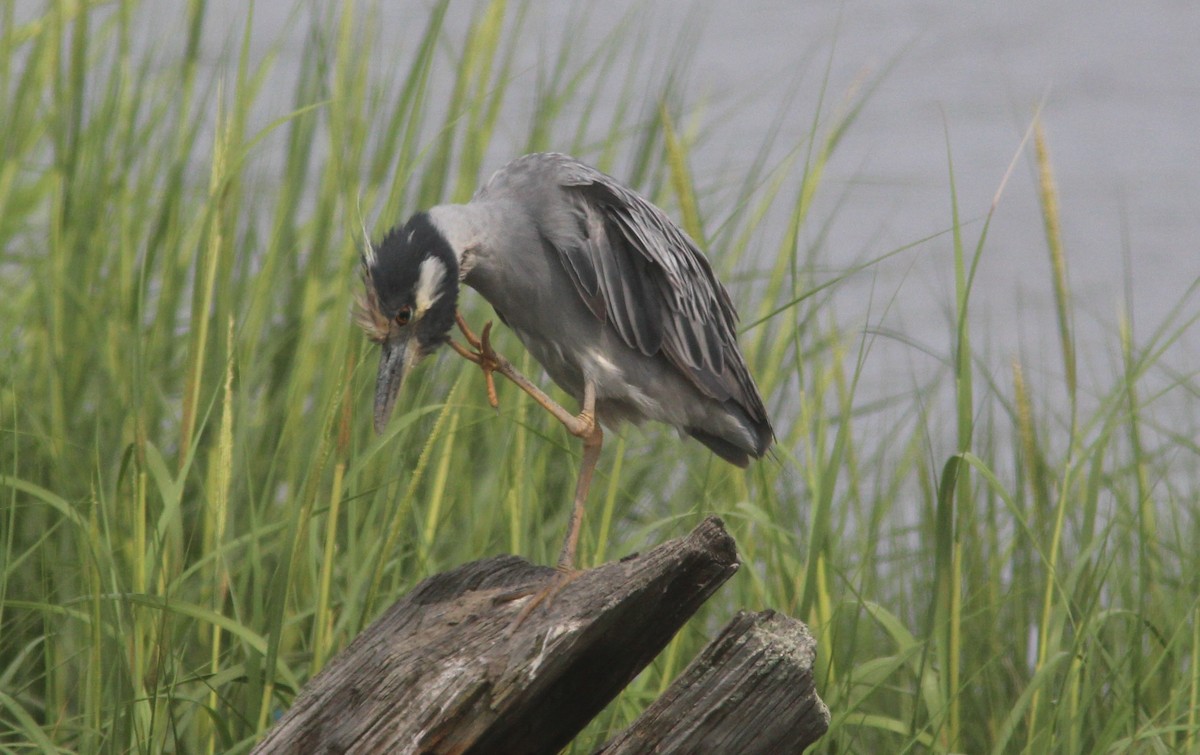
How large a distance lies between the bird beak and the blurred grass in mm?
74

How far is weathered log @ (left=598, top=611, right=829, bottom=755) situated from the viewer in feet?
7.45

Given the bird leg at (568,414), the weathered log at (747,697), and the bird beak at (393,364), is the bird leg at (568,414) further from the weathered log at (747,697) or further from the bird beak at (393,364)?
the weathered log at (747,697)

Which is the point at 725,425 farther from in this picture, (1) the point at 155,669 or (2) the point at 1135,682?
(1) the point at 155,669

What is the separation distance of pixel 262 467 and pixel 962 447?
6.46ft

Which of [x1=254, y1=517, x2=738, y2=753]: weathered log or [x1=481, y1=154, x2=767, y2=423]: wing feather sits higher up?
[x1=481, y1=154, x2=767, y2=423]: wing feather

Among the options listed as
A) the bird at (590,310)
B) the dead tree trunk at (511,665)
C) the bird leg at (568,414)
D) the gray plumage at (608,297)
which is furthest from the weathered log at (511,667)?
the gray plumage at (608,297)

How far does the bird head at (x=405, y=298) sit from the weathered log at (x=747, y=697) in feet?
2.82

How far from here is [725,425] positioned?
10.5ft

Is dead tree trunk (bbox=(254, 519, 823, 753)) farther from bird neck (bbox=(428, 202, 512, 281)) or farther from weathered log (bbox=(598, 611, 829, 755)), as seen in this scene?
bird neck (bbox=(428, 202, 512, 281))

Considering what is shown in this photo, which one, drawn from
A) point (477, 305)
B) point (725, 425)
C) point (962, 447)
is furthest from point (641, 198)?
point (477, 305)

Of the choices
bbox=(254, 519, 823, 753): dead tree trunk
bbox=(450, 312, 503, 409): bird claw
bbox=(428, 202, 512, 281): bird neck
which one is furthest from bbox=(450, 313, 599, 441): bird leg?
bbox=(254, 519, 823, 753): dead tree trunk

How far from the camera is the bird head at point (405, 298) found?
2.84 metres

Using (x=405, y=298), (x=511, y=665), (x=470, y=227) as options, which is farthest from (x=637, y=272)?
(x=511, y=665)

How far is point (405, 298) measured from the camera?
2.85 m
